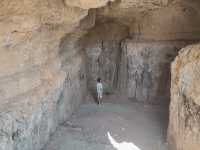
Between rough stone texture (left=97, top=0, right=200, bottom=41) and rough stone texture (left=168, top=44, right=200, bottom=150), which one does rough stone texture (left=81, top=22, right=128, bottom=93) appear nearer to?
rough stone texture (left=97, top=0, right=200, bottom=41)

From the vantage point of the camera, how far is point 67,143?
6.18 meters

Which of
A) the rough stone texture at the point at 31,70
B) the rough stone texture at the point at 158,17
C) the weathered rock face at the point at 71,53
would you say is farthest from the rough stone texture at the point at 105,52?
the rough stone texture at the point at 31,70

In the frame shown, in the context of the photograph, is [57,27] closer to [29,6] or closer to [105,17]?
[29,6]

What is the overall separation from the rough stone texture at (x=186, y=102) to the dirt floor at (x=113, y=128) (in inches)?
30.2

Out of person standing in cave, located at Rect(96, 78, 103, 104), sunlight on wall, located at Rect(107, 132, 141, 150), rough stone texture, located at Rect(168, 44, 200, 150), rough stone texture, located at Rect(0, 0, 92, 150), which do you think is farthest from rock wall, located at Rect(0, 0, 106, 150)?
rough stone texture, located at Rect(168, 44, 200, 150)

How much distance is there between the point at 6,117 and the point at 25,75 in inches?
36.7

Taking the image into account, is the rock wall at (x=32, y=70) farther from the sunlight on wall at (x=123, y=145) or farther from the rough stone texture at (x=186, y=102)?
the rough stone texture at (x=186, y=102)

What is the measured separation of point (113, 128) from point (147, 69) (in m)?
2.66

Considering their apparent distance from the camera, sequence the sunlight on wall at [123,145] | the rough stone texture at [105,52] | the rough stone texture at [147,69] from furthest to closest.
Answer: the rough stone texture at [105,52] < the rough stone texture at [147,69] < the sunlight on wall at [123,145]

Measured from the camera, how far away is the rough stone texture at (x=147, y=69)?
27.9 feet

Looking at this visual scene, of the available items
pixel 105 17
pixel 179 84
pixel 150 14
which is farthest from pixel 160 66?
Answer: pixel 179 84

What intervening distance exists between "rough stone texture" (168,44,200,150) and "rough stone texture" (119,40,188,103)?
2757 millimetres

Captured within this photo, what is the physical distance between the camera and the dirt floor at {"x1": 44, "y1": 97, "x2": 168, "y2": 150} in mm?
6152

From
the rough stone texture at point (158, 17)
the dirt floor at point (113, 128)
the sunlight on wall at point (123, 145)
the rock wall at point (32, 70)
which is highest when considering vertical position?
the rough stone texture at point (158, 17)
